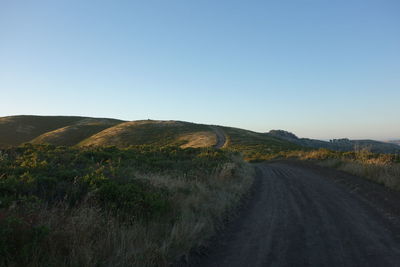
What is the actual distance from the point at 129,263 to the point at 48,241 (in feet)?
4.41

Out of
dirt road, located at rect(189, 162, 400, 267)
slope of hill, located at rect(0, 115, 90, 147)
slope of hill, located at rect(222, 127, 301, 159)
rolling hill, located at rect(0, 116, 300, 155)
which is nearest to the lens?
dirt road, located at rect(189, 162, 400, 267)

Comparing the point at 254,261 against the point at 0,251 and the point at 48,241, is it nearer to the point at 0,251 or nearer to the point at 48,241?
the point at 48,241

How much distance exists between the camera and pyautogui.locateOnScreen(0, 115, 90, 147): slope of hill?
72.7 metres

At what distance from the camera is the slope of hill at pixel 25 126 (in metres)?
72.7

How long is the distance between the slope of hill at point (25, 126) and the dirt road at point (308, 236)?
76.8 m

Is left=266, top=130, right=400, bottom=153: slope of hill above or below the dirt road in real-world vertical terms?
above

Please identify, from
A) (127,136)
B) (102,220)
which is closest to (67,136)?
(127,136)

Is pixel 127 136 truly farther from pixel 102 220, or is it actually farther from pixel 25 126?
pixel 102 220

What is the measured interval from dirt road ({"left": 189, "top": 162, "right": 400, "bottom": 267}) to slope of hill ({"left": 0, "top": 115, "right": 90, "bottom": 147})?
7678 centimetres

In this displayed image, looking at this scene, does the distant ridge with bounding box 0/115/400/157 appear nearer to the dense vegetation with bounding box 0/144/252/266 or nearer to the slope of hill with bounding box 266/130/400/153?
the slope of hill with bounding box 266/130/400/153

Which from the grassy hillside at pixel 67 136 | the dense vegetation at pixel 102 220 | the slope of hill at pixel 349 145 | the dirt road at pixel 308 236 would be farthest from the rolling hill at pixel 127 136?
the dense vegetation at pixel 102 220

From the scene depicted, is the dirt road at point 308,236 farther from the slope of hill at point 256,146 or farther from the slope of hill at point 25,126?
the slope of hill at point 25,126

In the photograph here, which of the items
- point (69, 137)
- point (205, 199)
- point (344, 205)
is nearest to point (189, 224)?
point (205, 199)

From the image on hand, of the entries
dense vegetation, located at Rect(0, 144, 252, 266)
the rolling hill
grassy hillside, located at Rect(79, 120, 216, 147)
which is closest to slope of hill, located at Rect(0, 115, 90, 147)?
the rolling hill
